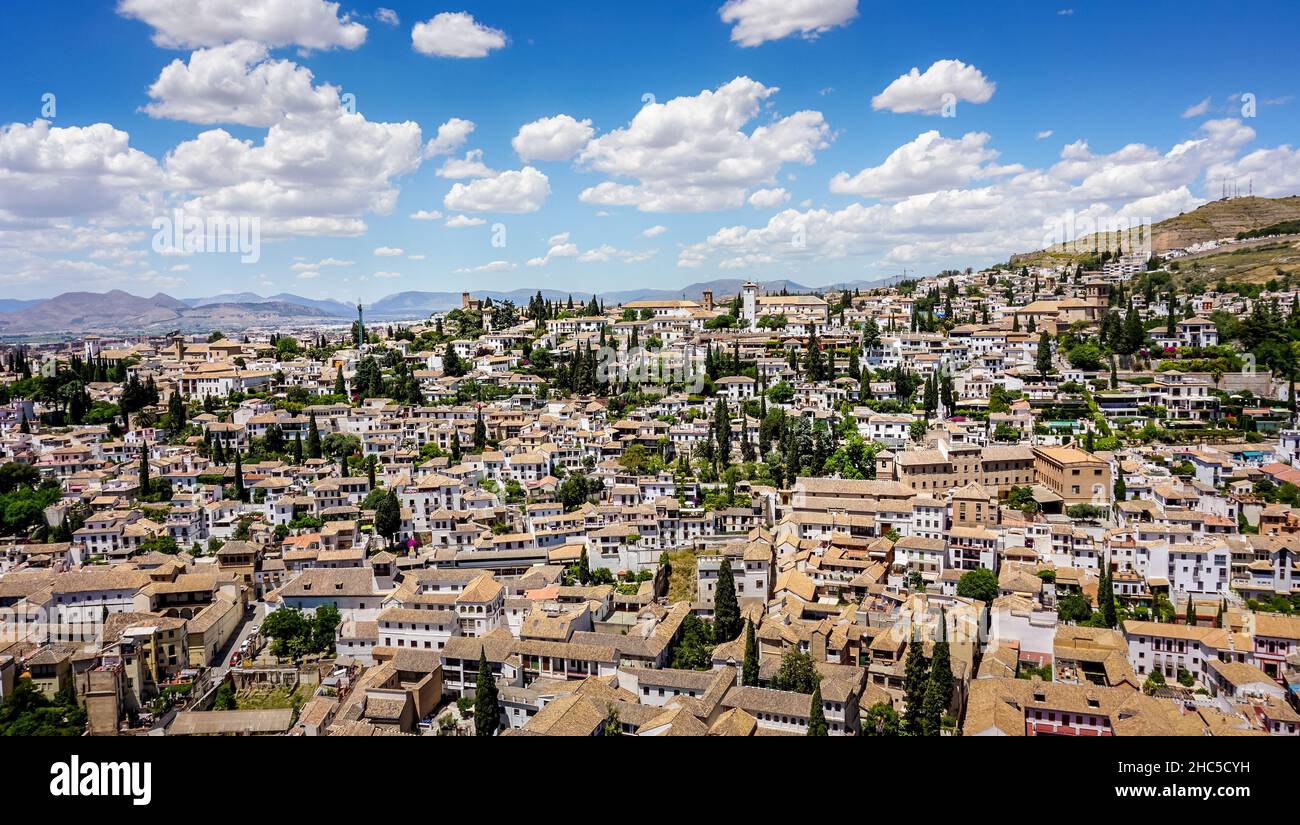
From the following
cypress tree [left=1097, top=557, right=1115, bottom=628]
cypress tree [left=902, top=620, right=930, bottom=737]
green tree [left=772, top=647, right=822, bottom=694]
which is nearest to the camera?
cypress tree [left=902, top=620, right=930, bottom=737]

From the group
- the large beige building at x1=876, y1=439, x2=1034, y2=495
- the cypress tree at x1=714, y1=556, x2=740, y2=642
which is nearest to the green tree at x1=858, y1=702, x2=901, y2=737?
the cypress tree at x1=714, y1=556, x2=740, y2=642

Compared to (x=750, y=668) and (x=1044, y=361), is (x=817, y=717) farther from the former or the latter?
(x=1044, y=361)

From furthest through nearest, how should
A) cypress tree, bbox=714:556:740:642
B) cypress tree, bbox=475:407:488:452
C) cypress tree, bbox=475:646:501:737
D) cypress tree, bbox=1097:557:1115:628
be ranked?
cypress tree, bbox=475:407:488:452, cypress tree, bbox=714:556:740:642, cypress tree, bbox=1097:557:1115:628, cypress tree, bbox=475:646:501:737

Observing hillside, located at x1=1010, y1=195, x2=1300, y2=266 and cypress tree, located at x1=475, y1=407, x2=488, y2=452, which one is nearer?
cypress tree, located at x1=475, y1=407, x2=488, y2=452

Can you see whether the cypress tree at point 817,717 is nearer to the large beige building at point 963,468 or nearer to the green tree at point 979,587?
the green tree at point 979,587

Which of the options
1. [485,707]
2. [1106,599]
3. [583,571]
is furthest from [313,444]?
[1106,599]

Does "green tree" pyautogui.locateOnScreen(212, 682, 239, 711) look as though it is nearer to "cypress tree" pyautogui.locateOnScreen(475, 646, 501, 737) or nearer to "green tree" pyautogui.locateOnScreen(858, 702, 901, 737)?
"cypress tree" pyautogui.locateOnScreen(475, 646, 501, 737)

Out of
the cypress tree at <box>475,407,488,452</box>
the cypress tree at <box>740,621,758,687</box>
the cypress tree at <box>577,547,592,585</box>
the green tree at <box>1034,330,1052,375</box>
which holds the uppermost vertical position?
the green tree at <box>1034,330,1052,375</box>
